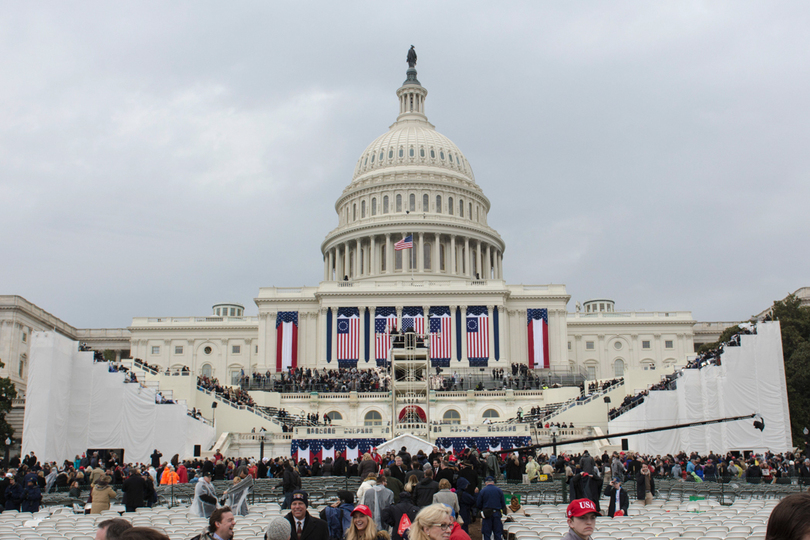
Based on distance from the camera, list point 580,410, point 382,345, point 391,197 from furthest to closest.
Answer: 1. point 391,197
2. point 382,345
3. point 580,410

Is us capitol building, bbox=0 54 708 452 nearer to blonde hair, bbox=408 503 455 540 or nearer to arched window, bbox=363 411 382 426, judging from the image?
arched window, bbox=363 411 382 426

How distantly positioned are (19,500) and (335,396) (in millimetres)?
44156

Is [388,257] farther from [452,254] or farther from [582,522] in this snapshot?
[582,522]

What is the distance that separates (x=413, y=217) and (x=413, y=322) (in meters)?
20.7

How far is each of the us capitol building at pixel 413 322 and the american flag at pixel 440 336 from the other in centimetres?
12

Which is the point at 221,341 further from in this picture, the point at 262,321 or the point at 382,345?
the point at 382,345

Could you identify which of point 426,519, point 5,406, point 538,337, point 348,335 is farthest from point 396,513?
point 538,337

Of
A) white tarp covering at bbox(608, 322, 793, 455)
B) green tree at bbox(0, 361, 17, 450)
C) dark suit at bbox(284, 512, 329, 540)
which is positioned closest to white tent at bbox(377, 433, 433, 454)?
white tarp covering at bbox(608, 322, 793, 455)

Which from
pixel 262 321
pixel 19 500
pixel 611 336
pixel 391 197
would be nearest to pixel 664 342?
pixel 611 336

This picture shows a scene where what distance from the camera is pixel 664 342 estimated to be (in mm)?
99438

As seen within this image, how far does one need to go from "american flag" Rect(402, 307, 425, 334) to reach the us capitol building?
0.15 m

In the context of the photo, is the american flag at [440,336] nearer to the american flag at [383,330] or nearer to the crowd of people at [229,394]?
the american flag at [383,330]

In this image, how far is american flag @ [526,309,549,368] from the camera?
287 ft

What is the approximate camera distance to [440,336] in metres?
85.4
